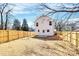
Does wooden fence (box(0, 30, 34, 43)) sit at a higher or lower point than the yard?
higher

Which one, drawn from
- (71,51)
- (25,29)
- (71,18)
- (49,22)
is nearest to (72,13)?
(71,18)

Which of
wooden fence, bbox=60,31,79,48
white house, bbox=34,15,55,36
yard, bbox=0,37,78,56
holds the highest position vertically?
white house, bbox=34,15,55,36

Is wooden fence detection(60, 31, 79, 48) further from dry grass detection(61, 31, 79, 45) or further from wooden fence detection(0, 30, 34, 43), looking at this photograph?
wooden fence detection(0, 30, 34, 43)

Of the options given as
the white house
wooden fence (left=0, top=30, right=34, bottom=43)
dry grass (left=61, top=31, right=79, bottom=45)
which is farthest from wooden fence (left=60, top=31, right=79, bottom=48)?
wooden fence (left=0, top=30, right=34, bottom=43)

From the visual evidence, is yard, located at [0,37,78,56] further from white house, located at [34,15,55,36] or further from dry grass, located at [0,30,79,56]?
white house, located at [34,15,55,36]

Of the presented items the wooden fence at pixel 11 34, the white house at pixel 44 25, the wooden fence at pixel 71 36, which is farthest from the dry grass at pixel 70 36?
the wooden fence at pixel 11 34

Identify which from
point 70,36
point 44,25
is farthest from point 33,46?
point 70,36

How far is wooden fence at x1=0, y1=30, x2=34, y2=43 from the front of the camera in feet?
6.91

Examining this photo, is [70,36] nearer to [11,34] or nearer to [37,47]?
[37,47]

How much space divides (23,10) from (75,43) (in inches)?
26.3

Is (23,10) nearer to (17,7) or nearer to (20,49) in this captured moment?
(17,7)

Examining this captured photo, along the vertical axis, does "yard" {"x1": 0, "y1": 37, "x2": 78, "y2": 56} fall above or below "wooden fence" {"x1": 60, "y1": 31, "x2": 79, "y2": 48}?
below

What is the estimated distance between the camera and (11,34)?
84.1 inches

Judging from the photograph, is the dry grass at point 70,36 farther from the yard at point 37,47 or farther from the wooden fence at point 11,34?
the wooden fence at point 11,34
